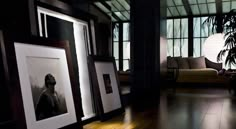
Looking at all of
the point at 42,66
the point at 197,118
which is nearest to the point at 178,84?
the point at 197,118

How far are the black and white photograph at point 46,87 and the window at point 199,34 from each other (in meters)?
9.89

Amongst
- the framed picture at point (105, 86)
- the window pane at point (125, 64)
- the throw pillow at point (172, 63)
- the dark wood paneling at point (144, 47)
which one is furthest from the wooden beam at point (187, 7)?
the framed picture at point (105, 86)

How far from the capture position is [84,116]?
2346 millimetres

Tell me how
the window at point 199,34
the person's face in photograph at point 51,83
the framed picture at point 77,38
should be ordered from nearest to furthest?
1. the person's face in photograph at point 51,83
2. the framed picture at point 77,38
3. the window at point 199,34

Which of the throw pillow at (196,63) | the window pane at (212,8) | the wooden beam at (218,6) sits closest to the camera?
the throw pillow at (196,63)

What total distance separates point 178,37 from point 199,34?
89 cm

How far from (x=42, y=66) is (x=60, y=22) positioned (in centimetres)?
69

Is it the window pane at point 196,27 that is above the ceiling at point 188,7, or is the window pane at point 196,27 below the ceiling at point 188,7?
below

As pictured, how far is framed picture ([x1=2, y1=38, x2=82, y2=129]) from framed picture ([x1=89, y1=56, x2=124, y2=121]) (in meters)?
0.48

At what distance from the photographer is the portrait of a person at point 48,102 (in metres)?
1.63

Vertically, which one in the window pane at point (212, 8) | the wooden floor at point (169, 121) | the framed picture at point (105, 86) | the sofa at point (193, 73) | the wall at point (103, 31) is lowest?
the sofa at point (193, 73)

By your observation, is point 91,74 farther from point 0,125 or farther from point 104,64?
point 0,125

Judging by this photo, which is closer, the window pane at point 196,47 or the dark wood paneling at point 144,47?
the dark wood paneling at point 144,47

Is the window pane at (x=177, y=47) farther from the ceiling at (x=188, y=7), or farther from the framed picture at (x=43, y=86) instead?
the framed picture at (x=43, y=86)
